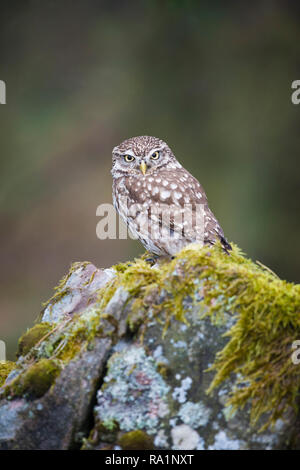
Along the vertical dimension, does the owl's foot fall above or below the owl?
below

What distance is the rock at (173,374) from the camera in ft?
6.12

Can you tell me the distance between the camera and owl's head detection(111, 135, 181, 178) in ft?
11.8

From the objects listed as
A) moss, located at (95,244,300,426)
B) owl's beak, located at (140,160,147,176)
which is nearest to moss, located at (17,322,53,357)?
moss, located at (95,244,300,426)

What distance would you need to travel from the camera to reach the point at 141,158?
3.60 metres

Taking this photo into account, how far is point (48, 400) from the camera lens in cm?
199

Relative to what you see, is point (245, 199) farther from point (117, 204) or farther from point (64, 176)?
point (117, 204)

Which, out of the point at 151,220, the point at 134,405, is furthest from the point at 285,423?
the point at 151,220

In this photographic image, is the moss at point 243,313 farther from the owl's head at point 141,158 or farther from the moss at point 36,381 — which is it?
the owl's head at point 141,158

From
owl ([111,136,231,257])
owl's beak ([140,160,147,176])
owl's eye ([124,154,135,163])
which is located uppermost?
owl's eye ([124,154,135,163])

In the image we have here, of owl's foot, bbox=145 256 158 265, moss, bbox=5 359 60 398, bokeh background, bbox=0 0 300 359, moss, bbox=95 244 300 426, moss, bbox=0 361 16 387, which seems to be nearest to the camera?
moss, bbox=95 244 300 426

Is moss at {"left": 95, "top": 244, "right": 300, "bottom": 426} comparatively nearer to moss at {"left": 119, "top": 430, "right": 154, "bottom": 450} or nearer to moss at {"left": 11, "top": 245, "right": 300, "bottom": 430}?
moss at {"left": 11, "top": 245, "right": 300, "bottom": 430}

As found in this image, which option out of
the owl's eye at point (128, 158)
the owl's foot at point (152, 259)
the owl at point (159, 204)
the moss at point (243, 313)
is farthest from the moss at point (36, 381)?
the owl's eye at point (128, 158)

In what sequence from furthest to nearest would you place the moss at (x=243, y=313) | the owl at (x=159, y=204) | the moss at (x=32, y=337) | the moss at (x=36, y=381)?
the owl at (x=159, y=204), the moss at (x=32, y=337), the moss at (x=36, y=381), the moss at (x=243, y=313)

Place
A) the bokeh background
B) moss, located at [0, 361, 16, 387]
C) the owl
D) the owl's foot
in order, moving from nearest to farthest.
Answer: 1. moss, located at [0, 361, 16, 387]
2. the owl
3. the owl's foot
4. the bokeh background
